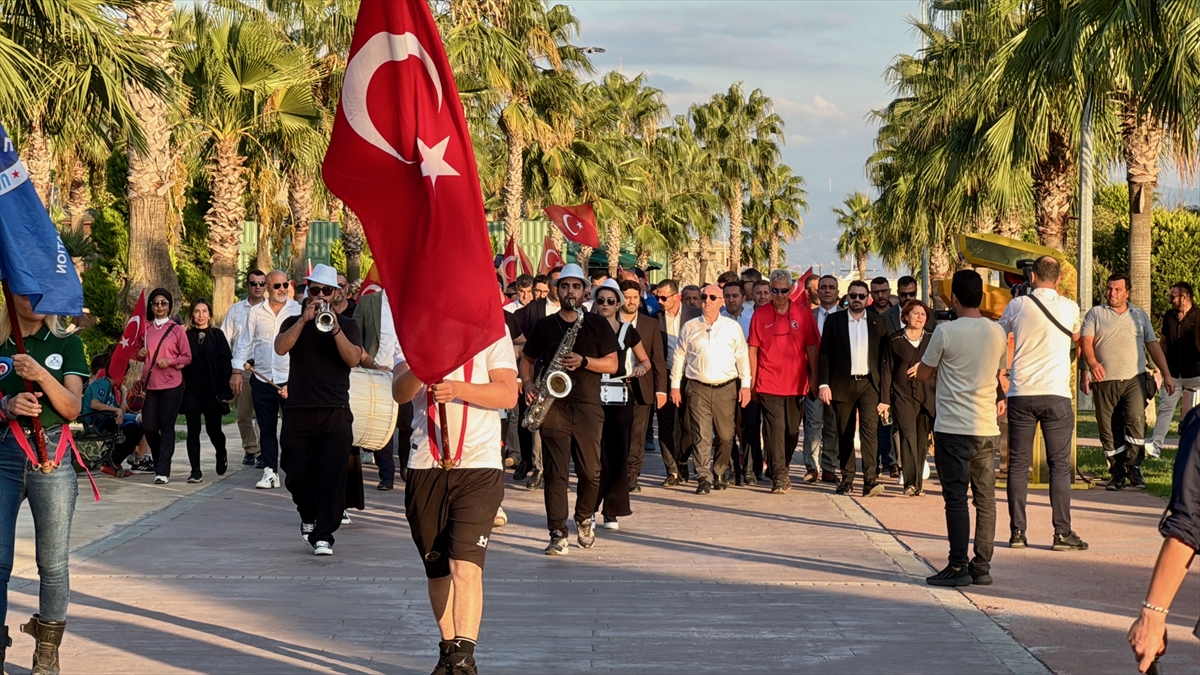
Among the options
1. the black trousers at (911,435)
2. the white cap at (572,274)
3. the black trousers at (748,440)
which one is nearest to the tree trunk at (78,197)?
the black trousers at (748,440)

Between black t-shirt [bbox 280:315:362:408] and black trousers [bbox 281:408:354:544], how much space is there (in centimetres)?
7

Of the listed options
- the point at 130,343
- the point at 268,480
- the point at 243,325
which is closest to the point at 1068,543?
the point at 268,480

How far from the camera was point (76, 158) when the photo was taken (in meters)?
35.6

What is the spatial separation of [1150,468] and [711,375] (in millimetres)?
5219

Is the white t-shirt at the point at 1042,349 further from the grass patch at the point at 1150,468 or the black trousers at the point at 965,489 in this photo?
the grass patch at the point at 1150,468

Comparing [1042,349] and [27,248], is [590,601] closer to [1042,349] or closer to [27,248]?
[27,248]

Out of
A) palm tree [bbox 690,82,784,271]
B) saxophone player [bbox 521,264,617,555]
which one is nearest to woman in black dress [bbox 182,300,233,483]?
saxophone player [bbox 521,264,617,555]

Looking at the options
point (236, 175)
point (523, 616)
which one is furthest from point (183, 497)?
point (236, 175)

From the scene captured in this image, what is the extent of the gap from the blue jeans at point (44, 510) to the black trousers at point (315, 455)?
3.85 meters

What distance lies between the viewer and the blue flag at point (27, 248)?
621 cm

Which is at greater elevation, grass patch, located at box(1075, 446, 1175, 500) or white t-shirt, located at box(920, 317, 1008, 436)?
white t-shirt, located at box(920, 317, 1008, 436)

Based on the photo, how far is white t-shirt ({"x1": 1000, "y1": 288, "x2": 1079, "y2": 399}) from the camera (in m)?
10.4

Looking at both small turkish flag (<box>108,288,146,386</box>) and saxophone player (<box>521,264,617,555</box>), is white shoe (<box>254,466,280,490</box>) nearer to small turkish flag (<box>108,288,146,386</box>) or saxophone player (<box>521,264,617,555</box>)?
small turkish flag (<box>108,288,146,386</box>)

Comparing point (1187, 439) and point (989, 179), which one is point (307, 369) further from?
point (989, 179)
